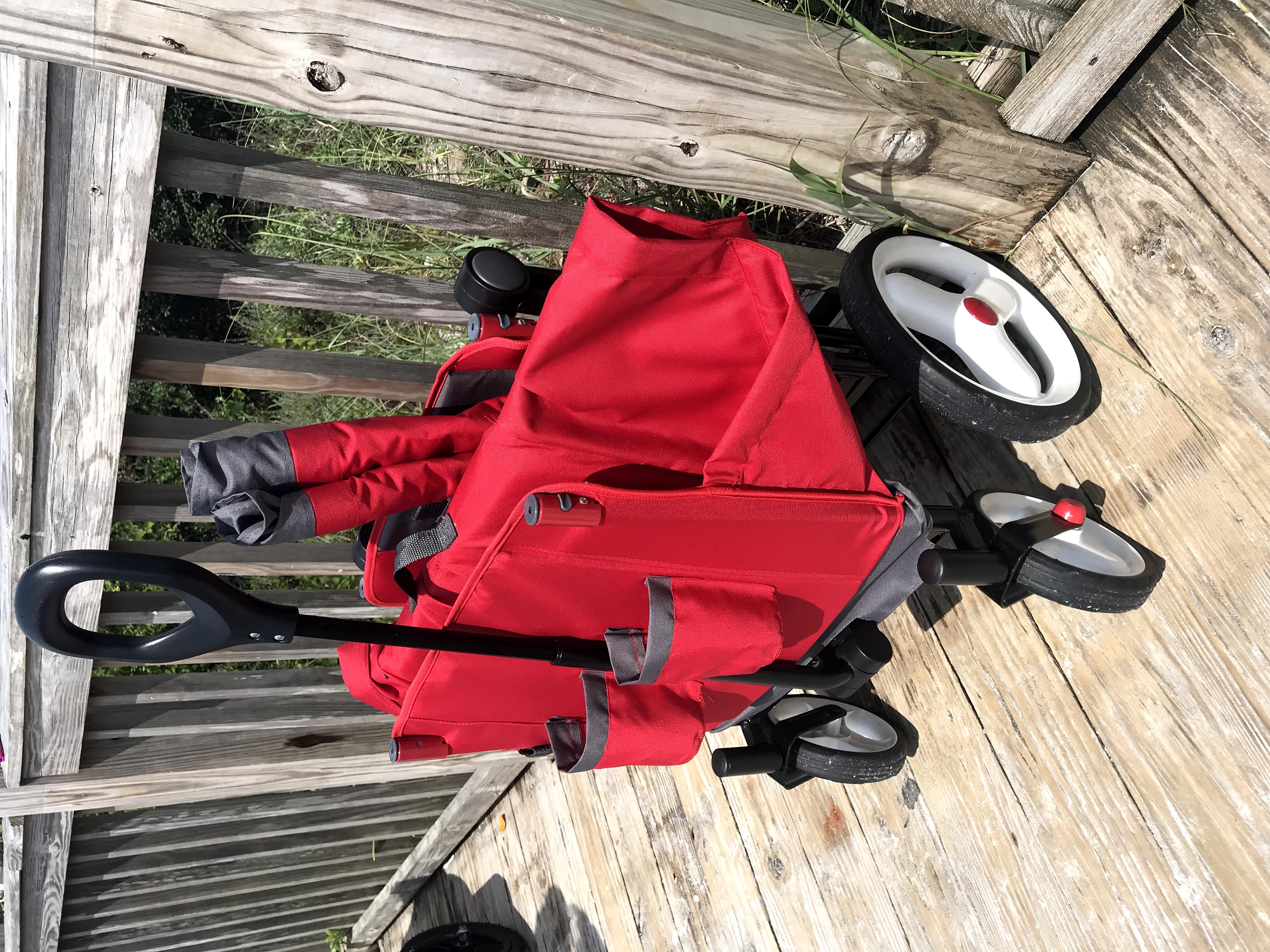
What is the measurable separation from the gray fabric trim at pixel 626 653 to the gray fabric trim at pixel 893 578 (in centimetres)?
31

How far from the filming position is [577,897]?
105 inches

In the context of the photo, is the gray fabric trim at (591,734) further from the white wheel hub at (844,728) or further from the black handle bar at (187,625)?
the white wheel hub at (844,728)

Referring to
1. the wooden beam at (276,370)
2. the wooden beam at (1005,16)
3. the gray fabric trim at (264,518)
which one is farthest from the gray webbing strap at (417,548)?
the wooden beam at (1005,16)

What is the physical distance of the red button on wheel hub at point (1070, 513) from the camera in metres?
1.20

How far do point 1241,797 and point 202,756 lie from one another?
7.14 ft

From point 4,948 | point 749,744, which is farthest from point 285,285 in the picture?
point 4,948

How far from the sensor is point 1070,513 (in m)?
1.20

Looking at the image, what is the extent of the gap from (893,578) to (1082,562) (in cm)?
28

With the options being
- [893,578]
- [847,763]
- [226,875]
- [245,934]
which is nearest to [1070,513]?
[893,578]

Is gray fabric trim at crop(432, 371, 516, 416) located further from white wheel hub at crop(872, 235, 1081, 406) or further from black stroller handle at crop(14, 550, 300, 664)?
white wheel hub at crop(872, 235, 1081, 406)

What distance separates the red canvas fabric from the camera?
0.96 meters

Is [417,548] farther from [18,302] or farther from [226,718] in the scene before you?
[226,718]

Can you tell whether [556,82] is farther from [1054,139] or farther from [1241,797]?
[1241,797]

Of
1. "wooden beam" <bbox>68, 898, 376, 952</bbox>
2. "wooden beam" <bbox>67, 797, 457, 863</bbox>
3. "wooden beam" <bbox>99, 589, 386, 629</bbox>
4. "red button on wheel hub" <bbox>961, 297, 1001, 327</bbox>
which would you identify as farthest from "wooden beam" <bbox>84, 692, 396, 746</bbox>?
"red button on wheel hub" <bbox>961, 297, 1001, 327</bbox>
